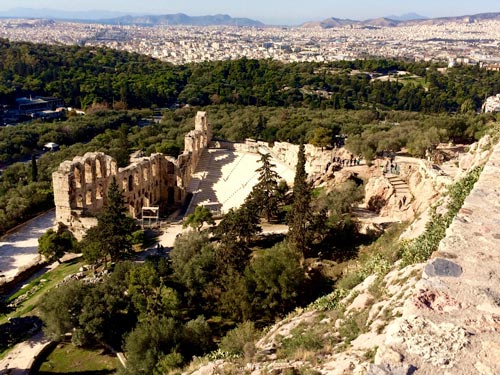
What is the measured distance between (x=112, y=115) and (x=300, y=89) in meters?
34.4

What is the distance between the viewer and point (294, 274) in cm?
2019

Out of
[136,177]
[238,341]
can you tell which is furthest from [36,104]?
[238,341]

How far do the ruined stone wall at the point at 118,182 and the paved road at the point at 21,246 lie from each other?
303cm

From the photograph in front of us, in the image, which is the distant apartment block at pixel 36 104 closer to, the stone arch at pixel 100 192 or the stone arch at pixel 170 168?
the stone arch at pixel 170 168

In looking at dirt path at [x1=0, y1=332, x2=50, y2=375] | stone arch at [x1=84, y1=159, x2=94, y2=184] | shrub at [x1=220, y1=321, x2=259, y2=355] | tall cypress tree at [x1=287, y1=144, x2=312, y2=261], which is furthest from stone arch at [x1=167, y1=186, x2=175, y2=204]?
shrub at [x1=220, y1=321, x2=259, y2=355]

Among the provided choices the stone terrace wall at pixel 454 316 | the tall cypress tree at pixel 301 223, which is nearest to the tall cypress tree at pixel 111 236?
the tall cypress tree at pixel 301 223

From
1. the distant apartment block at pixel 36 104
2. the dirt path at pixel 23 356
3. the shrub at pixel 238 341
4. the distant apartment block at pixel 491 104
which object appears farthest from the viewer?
the distant apartment block at pixel 36 104

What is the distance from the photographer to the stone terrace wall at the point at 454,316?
23.2ft

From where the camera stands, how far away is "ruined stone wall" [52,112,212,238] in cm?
3009

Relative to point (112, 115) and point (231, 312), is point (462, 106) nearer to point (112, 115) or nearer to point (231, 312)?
point (112, 115)

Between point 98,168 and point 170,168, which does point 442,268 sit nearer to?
point 98,168

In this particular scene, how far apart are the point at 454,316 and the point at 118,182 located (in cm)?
2722

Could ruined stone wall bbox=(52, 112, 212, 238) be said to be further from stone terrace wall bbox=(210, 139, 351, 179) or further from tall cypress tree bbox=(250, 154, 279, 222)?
tall cypress tree bbox=(250, 154, 279, 222)

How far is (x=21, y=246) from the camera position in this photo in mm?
31562
